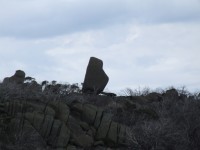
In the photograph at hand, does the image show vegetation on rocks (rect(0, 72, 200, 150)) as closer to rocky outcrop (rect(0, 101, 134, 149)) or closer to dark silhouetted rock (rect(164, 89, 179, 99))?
rocky outcrop (rect(0, 101, 134, 149))

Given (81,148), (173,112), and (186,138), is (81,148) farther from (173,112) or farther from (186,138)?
(173,112)

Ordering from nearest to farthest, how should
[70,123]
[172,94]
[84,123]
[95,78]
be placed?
[70,123] < [84,123] < [95,78] < [172,94]

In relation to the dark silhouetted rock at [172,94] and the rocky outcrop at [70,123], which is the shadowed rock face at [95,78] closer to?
the dark silhouetted rock at [172,94]

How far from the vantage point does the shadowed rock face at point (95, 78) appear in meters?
22.9

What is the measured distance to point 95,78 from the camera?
23.0m

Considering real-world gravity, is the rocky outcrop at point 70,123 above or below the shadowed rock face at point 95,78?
below

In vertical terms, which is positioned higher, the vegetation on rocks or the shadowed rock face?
the shadowed rock face

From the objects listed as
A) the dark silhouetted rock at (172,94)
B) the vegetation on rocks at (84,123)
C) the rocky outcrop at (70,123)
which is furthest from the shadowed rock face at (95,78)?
the rocky outcrop at (70,123)

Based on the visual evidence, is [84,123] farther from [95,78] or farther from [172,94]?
[172,94]

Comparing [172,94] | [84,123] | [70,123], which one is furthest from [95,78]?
Result: [70,123]

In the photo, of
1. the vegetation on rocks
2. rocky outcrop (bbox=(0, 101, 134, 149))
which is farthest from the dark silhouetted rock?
rocky outcrop (bbox=(0, 101, 134, 149))

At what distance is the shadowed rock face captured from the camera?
22.9 metres

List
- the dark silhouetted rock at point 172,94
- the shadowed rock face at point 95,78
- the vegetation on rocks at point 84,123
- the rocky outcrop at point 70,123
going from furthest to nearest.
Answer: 1. the dark silhouetted rock at point 172,94
2. the shadowed rock face at point 95,78
3. the rocky outcrop at point 70,123
4. the vegetation on rocks at point 84,123

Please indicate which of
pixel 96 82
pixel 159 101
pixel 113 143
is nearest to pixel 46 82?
pixel 96 82
